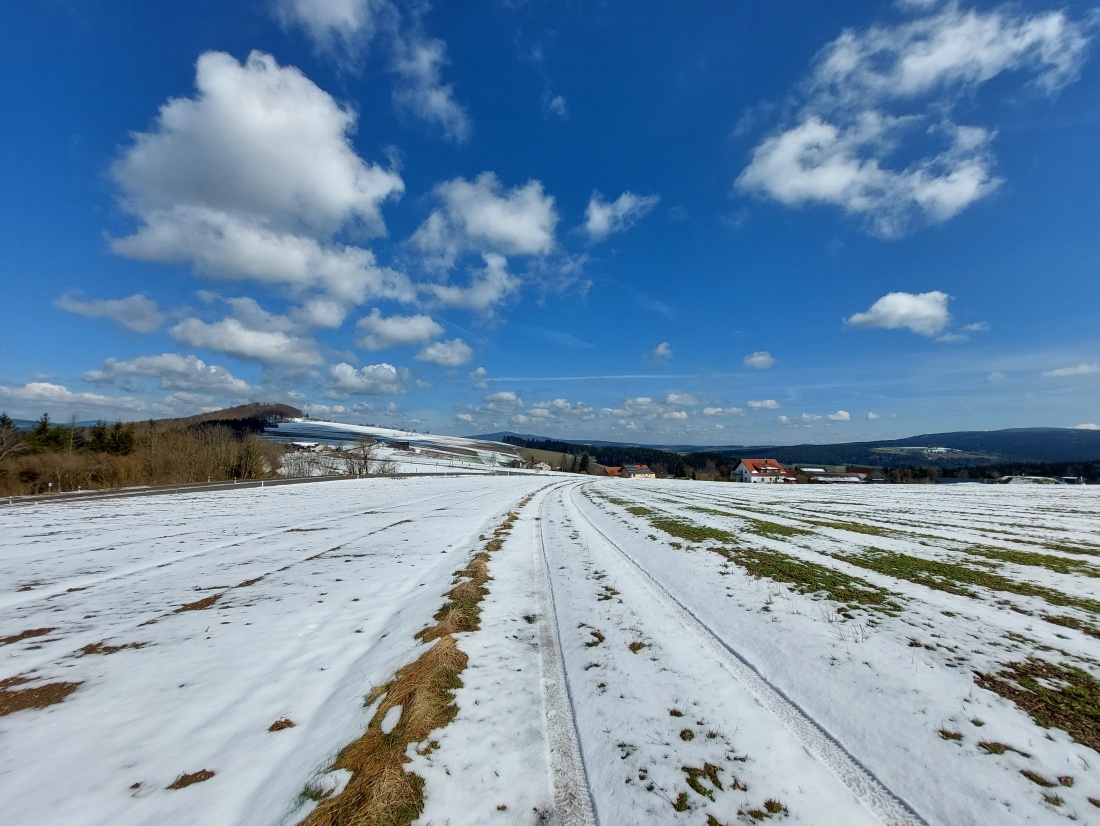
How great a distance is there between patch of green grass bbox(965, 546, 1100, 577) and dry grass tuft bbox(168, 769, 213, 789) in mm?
15791

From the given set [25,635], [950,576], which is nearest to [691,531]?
[950,576]

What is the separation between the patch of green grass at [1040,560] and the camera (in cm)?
973

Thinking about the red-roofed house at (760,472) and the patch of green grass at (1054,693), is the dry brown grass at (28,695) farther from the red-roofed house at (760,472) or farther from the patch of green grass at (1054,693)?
the red-roofed house at (760,472)

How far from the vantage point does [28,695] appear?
540 cm

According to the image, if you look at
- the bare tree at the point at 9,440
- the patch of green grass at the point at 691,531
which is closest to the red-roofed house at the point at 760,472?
the patch of green grass at the point at 691,531

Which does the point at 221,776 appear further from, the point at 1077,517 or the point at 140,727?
the point at 1077,517

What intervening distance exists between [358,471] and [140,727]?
3729 inches

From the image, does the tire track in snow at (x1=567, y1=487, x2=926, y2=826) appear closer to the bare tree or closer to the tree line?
the tree line

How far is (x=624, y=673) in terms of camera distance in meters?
5.81

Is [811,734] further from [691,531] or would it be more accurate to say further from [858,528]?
[858,528]

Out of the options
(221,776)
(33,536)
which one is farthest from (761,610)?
(33,536)

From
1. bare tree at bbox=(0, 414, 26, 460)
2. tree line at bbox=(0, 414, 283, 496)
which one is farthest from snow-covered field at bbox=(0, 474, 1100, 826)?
bare tree at bbox=(0, 414, 26, 460)

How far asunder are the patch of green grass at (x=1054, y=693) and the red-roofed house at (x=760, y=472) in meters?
124

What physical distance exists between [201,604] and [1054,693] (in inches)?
540
